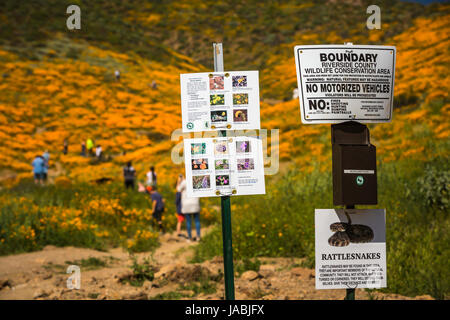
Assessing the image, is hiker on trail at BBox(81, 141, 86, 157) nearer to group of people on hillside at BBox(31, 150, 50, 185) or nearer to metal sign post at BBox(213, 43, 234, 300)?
group of people on hillside at BBox(31, 150, 50, 185)

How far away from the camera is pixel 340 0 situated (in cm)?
2008

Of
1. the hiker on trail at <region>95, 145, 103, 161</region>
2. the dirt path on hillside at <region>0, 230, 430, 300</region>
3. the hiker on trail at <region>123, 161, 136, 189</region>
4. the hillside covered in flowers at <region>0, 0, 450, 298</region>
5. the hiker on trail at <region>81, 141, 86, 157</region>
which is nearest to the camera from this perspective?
the dirt path on hillside at <region>0, 230, 430, 300</region>

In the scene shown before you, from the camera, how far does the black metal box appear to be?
256 centimetres

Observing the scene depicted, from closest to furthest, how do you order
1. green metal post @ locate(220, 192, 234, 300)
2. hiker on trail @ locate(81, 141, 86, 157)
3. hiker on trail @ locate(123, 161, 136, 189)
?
green metal post @ locate(220, 192, 234, 300) → hiker on trail @ locate(123, 161, 136, 189) → hiker on trail @ locate(81, 141, 86, 157)

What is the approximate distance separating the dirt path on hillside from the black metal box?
2.16 meters

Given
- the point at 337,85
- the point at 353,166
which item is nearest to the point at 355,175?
the point at 353,166

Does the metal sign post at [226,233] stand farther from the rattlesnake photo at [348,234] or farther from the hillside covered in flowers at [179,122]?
the rattlesnake photo at [348,234]

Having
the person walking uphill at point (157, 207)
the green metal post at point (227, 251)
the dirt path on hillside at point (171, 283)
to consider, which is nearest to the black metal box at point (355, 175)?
the green metal post at point (227, 251)

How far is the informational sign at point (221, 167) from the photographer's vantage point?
3.00 metres

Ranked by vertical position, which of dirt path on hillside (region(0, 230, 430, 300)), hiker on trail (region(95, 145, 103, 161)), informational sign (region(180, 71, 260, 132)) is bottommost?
dirt path on hillside (region(0, 230, 430, 300))

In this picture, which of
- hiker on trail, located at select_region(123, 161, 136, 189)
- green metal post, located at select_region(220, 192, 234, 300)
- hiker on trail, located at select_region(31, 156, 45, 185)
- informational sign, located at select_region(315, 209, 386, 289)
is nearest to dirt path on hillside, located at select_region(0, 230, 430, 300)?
green metal post, located at select_region(220, 192, 234, 300)

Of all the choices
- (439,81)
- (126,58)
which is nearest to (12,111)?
(126,58)

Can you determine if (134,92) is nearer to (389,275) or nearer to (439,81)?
(439,81)

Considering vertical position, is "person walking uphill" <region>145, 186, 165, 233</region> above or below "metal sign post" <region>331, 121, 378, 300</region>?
below
